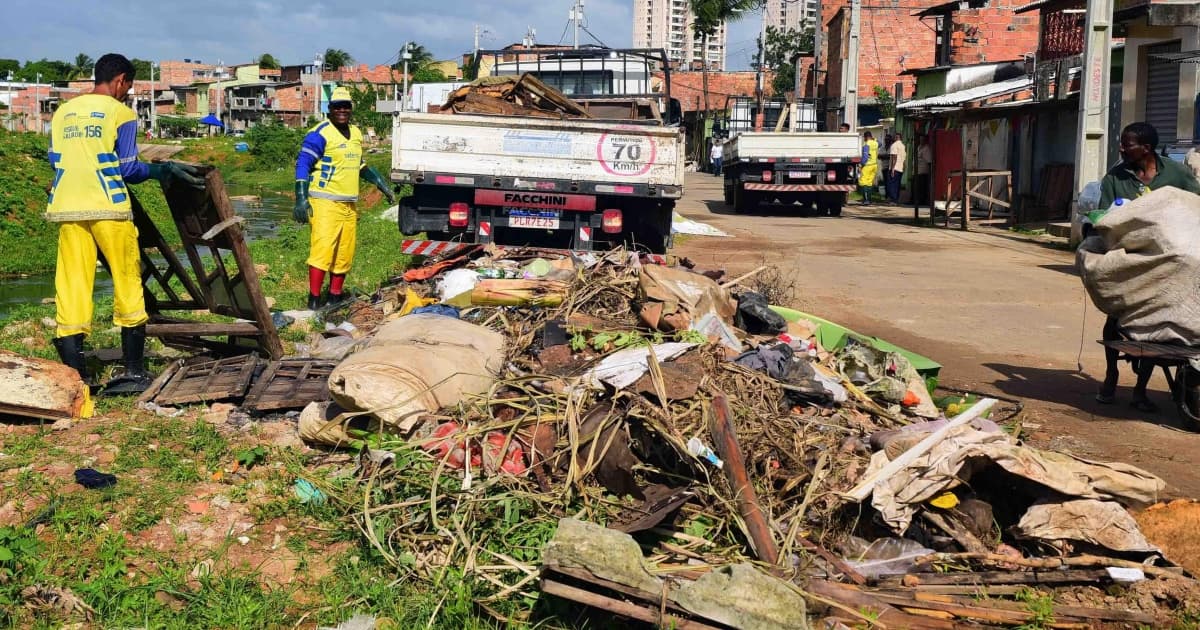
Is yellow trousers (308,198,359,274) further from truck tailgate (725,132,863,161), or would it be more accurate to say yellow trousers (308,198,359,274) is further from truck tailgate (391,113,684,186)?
truck tailgate (725,132,863,161)

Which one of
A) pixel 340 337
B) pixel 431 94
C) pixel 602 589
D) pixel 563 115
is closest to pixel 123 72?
pixel 340 337

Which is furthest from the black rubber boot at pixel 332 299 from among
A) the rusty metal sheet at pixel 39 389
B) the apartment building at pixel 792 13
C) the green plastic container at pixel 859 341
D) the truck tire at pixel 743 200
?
the apartment building at pixel 792 13

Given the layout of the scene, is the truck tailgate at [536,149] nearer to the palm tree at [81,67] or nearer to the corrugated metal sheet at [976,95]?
the corrugated metal sheet at [976,95]

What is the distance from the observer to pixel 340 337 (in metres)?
6.71

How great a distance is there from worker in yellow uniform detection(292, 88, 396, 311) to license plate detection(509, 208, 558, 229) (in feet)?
5.93

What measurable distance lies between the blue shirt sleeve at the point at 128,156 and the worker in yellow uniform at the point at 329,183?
2.32 meters

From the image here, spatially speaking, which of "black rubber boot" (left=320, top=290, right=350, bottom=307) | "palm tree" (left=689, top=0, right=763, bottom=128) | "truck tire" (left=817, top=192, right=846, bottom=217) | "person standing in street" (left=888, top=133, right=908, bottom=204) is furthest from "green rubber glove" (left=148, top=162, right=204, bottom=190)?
"palm tree" (left=689, top=0, right=763, bottom=128)

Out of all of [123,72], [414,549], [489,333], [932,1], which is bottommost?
[414,549]

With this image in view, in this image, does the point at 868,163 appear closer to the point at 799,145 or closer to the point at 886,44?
the point at 799,145

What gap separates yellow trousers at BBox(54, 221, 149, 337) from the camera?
534 centimetres

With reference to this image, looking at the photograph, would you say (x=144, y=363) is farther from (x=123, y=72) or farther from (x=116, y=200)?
(x=123, y=72)

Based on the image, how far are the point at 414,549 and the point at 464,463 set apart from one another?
21.0 inches

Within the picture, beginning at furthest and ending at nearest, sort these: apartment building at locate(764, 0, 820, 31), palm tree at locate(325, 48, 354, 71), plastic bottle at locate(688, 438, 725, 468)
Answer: palm tree at locate(325, 48, 354, 71) → apartment building at locate(764, 0, 820, 31) → plastic bottle at locate(688, 438, 725, 468)

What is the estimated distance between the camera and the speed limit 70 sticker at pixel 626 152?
937 cm
